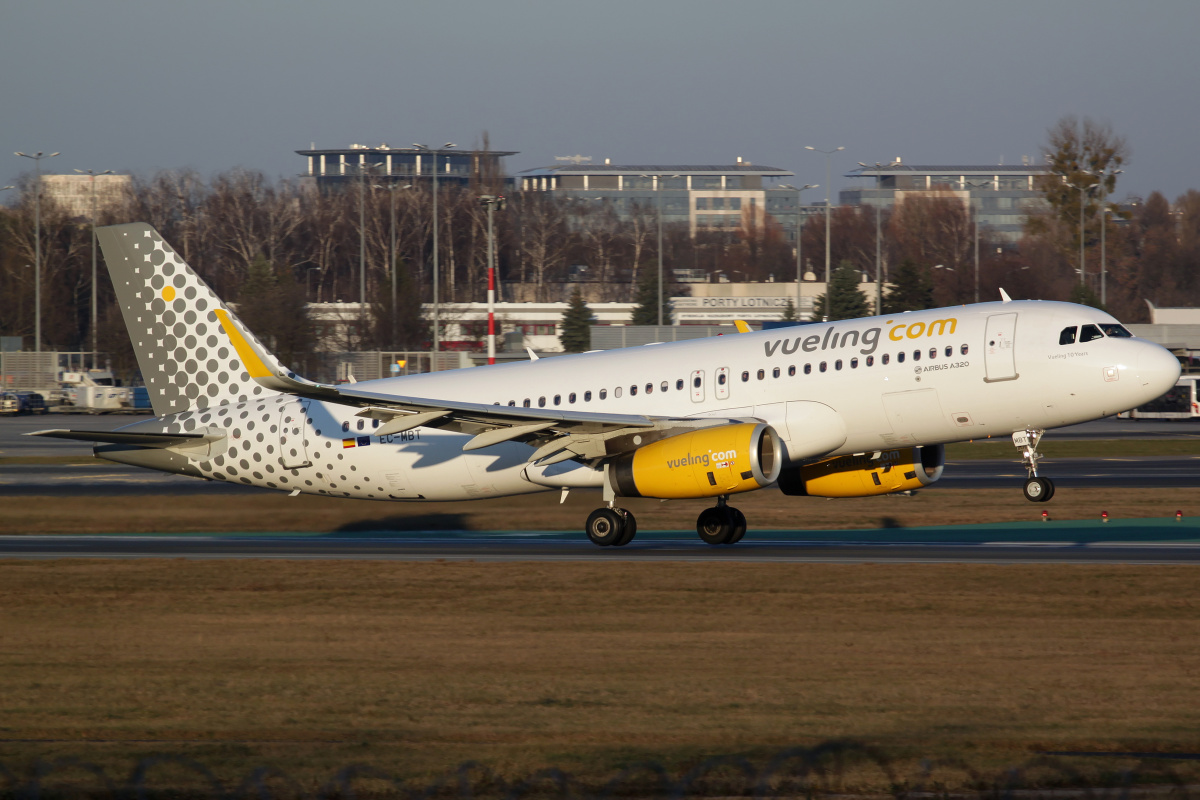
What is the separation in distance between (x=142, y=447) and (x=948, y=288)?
338 ft

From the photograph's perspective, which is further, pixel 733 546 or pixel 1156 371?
pixel 733 546

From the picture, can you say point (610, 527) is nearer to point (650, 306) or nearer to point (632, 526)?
point (632, 526)

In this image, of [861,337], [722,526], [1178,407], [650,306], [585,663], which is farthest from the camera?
[650,306]

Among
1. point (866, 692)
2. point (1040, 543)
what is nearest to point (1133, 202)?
point (1040, 543)

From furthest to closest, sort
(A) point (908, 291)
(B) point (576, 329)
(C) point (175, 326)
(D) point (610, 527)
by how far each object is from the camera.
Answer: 1. (B) point (576, 329)
2. (A) point (908, 291)
3. (C) point (175, 326)
4. (D) point (610, 527)

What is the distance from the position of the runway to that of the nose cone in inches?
126

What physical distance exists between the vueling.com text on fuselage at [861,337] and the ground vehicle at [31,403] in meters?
73.2

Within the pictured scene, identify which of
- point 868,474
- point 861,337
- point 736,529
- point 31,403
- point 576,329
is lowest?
point 736,529

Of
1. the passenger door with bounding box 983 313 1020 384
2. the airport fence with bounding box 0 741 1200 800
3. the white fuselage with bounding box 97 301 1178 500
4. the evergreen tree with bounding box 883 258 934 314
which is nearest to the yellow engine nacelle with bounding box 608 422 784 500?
the white fuselage with bounding box 97 301 1178 500

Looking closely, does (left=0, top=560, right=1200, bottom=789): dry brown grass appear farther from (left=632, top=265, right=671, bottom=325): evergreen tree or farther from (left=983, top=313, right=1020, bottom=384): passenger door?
(left=632, top=265, right=671, bottom=325): evergreen tree

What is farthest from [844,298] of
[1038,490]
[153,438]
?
[153,438]

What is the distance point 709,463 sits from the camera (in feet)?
77.6

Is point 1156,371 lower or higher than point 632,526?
higher

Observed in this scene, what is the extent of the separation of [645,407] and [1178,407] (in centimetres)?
6136
